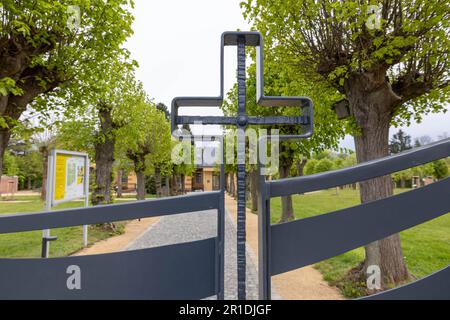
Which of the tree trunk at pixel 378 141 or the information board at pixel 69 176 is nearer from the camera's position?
the tree trunk at pixel 378 141

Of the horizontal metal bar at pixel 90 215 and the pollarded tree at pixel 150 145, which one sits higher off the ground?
the pollarded tree at pixel 150 145

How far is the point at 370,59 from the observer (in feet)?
16.5

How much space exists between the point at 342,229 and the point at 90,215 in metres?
1.29

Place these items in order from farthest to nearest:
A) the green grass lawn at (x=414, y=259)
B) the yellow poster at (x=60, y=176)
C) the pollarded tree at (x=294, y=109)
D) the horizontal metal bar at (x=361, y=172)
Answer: the yellow poster at (x=60, y=176) → the pollarded tree at (x=294, y=109) → the green grass lawn at (x=414, y=259) → the horizontal metal bar at (x=361, y=172)

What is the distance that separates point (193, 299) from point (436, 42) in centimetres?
612

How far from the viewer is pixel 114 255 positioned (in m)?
1.42

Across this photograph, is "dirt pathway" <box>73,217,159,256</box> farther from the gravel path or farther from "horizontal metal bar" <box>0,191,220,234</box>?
"horizontal metal bar" <box>0,191,220,234</box>

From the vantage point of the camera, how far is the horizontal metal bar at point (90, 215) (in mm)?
1355

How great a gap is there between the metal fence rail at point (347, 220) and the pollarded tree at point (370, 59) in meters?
4.15

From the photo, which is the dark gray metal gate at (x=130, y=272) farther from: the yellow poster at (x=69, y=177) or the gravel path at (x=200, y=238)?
the yellow poster at (x=69, y=177)

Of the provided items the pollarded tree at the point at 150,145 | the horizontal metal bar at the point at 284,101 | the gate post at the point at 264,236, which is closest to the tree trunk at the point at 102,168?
the pollarded tree at the point at 150,145

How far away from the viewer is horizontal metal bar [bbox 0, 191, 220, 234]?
136 cm

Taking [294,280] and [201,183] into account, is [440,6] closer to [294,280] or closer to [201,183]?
[294,280]

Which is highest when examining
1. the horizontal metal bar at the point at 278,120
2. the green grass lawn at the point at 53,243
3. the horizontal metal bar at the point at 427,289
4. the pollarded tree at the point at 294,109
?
the pollarded tree at the point at 294,109
